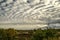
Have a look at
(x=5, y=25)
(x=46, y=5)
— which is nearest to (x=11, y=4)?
(x=5, y=25)

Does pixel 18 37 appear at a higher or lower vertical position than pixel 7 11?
lower

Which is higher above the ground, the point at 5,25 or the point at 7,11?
the point at 7,11

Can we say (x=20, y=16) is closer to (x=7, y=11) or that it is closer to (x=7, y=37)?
(x=7, y=11)

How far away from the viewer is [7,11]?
2.66 metres

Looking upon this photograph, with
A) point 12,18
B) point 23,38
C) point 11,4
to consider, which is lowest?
point 23,38

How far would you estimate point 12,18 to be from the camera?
104 inches

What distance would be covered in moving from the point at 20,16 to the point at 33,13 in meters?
0.21

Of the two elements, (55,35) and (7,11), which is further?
(7,11)

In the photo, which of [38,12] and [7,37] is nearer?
[7,37]

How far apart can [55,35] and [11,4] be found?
865 mm

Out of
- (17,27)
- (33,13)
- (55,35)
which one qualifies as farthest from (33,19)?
(55,35)

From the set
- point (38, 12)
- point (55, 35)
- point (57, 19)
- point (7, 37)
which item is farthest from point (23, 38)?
point (57, 19)

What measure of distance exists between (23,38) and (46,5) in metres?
0.70

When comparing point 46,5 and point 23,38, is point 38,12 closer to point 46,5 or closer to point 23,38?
point 46,5
